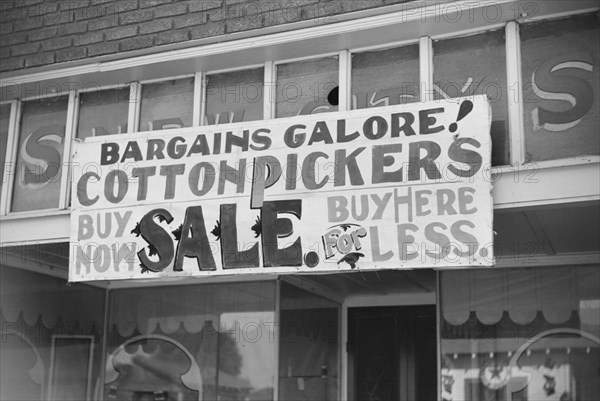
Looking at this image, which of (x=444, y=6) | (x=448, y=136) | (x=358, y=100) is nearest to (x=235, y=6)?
(x=358, y=100)

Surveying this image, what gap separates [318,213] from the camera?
5613 millimetres

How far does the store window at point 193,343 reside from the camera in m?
7.29

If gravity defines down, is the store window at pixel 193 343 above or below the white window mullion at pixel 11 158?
below

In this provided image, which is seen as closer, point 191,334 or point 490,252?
point 490,252

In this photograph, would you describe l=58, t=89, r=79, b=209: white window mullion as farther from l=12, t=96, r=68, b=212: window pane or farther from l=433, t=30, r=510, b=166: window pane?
l=433, t=30, r=510, b=166: window pane

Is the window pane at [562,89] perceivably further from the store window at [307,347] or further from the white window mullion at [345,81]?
the store window at [307,347]

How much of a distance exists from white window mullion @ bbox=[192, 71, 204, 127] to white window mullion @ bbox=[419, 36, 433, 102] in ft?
5.72

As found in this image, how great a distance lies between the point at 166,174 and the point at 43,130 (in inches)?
57.3

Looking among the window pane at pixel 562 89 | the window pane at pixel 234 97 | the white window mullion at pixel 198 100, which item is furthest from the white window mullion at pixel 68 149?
the window pane at pixel 562 89

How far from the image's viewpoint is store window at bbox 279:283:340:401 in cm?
731

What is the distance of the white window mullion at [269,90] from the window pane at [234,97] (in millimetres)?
61

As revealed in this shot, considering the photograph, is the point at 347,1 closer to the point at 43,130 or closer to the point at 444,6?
the point at 444,6

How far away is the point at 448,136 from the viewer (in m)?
5.36

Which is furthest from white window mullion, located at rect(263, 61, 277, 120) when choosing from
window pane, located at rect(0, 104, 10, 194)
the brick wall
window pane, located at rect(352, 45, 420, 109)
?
window pane, located at rect(0, 104, 10, 194)
